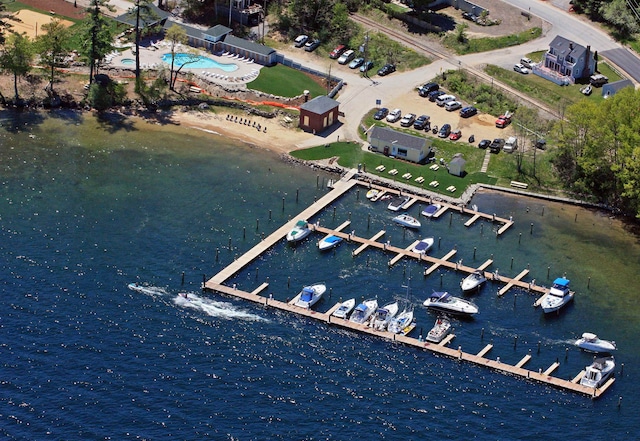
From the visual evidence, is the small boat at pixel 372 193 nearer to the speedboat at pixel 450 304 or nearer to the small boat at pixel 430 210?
the small boat at pixel 430 210

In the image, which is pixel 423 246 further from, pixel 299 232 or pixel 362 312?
pixel 362 312

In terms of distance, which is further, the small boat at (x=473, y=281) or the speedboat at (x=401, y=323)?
the small boat at (x=473, y=281)

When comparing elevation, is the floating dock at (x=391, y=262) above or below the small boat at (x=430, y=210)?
below

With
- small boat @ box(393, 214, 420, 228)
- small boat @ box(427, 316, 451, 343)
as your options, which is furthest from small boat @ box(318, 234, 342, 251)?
small boat @ box(427, 316, 451, 343)

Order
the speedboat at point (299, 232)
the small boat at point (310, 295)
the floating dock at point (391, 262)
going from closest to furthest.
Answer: the floating dock at point (391, 262)
the small boat at point (310, 295)
the speedboat at point (299, 232)

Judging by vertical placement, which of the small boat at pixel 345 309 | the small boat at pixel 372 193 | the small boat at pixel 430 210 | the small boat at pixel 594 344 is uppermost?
the small boat at pixel 594 344

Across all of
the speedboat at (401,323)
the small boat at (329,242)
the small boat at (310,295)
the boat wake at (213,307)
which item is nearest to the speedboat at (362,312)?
the speedboat at (401,323)

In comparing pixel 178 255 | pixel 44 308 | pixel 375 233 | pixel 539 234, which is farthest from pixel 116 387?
pixel 539 234
